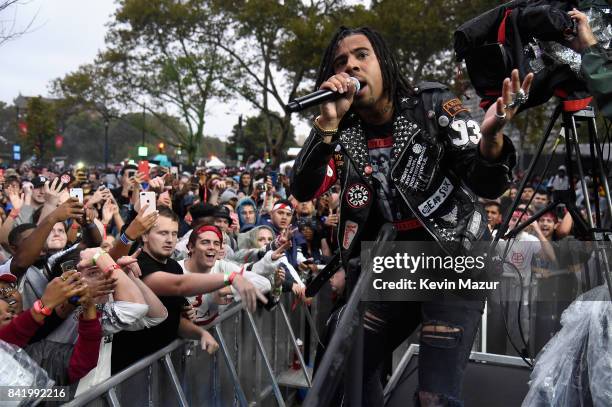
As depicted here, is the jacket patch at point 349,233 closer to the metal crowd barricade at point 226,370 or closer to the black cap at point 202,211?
the metal crowd barricade at point 226,370

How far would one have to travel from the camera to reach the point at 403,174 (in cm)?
232

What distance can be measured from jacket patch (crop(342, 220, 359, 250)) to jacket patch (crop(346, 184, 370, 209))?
0.07 metres

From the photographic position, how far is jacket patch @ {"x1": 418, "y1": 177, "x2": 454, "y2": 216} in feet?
7.48

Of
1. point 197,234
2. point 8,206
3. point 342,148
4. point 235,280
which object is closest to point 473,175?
point 342,148

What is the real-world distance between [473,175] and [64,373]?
2.18m

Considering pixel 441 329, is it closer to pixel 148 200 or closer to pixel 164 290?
pixel 164 290

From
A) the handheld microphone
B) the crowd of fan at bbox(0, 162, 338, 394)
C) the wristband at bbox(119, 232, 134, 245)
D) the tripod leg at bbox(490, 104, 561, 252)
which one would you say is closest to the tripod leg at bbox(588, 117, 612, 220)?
the tripod leg at bbox(490, 104, 561, 252)

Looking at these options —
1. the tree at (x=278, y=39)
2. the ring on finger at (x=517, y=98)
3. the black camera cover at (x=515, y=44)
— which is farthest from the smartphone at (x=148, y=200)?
the tree at (x=278, y=39)

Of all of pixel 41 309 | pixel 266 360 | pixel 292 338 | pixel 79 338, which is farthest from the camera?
pixel 292 338

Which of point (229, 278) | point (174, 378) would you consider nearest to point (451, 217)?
point (229, 278)

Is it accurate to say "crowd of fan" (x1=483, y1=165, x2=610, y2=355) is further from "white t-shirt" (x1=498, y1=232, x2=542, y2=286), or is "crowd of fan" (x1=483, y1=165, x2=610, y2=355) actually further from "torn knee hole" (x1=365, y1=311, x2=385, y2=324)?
"torn knee hole" (x1=365, y1=311, x2=385, y2=324)

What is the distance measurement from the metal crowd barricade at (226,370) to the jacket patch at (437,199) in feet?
5.05

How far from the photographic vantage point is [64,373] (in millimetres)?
2896

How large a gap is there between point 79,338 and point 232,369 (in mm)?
1654
